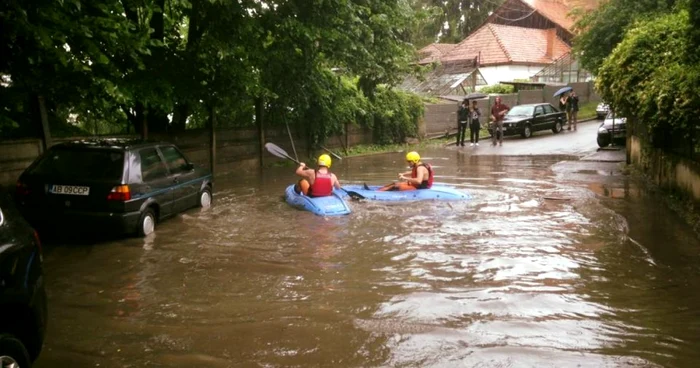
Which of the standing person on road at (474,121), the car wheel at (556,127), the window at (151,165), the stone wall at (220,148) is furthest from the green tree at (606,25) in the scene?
the window at (151,165)

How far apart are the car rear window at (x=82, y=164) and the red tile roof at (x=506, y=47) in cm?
3701

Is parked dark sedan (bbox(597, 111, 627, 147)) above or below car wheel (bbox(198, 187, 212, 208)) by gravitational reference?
above

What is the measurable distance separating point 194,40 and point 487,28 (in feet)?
119

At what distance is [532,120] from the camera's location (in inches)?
1212

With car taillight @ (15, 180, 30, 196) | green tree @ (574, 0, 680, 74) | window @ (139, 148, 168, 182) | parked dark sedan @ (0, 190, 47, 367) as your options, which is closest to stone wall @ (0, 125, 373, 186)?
car taillight @ (15, 180, 30, 196)

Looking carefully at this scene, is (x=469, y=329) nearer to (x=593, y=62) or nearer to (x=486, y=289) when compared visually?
(x=486, y=289)

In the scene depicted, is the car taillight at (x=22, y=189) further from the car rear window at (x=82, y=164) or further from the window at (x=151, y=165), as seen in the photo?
the window at (x=151, y=165)

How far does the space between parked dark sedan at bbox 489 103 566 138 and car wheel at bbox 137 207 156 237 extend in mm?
23034

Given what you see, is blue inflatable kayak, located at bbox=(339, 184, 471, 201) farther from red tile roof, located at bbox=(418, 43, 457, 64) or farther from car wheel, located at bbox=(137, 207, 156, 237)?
red tile roof, located at bbox=(418, 43, 457, 64)

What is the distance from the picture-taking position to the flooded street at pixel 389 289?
5047 mm

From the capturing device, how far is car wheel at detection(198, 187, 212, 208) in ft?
38.8

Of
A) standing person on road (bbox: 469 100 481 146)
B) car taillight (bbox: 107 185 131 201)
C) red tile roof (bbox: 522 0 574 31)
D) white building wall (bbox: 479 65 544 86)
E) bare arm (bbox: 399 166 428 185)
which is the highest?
red tile roof (bbox: 522 0 574 31)

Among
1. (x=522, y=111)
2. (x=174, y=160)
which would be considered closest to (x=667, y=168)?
(x=174, y=160)

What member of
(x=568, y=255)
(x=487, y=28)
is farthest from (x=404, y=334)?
(x=487, y=28)
